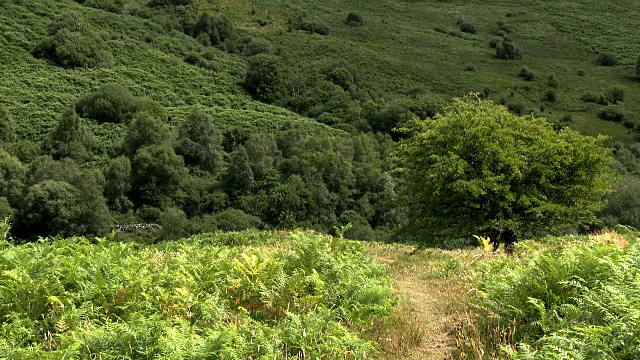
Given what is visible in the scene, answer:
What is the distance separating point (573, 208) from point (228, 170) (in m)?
38.4

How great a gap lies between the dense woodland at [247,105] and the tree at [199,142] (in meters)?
0.16

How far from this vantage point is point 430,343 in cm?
649

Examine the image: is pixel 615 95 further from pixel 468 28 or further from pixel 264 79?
pixel 264 79

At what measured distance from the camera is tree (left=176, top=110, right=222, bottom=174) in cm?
5366

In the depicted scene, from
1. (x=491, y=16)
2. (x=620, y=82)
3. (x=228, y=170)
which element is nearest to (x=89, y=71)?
(x=228, y=170)

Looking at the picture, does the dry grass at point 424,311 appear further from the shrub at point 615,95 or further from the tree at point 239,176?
the shrub at point 615,95

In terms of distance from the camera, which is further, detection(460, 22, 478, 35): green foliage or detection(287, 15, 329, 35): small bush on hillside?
detection(460, 22, 478, 35): green foliage

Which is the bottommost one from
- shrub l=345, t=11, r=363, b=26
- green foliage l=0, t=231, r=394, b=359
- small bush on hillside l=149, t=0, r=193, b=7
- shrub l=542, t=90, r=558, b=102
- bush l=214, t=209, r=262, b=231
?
bush l=214, t=209, r=262, b=231

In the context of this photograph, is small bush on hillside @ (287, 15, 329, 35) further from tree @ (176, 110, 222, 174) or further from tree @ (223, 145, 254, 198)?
tree @ (223, 145, 254, 198)

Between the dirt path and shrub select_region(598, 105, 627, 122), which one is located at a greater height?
the dirt path

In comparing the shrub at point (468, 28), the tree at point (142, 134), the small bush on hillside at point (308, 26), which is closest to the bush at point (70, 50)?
the tree at point (142, 134)

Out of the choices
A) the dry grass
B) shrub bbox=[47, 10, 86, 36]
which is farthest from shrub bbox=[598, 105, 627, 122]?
the dry grass

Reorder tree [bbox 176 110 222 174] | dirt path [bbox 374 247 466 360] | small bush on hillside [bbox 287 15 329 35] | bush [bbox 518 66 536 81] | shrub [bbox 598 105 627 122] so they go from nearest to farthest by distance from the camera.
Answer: dirt path [bbox 374 247 466 360], tree [bbox 176 110 222 174], shrub [bbox 598 105 627 122], bush [bbox 518 66 536 81], small bush on hillside [bbox 287 15 329 35]

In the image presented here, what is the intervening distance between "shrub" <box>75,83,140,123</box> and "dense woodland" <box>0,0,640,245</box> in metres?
0.15
